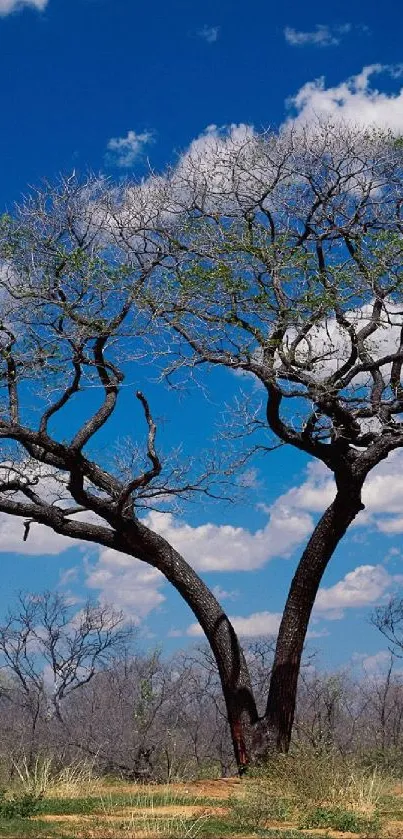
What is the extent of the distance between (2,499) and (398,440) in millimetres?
6484

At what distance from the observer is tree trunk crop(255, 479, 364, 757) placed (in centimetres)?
1524

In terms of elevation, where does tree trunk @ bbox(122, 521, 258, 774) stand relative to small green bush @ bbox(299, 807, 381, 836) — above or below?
above

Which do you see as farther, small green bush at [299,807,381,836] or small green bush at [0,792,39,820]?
small green bush at [0,792,39,820]

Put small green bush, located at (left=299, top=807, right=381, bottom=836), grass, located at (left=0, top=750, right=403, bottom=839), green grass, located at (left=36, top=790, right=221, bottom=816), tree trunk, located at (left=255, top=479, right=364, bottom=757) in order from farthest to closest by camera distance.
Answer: tree trunk, located at (left=255, top=479, right=364, bottom=757)
green grass, located at (left=36, top=790, right=221, bottom=816)
small green bush, located at (left=299, top=807, right=381, bottom=836)
grass, located at (left=0, top=750, right=403, bottom=839)

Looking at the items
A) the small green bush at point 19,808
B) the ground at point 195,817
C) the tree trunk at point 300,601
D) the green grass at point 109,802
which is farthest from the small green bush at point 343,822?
the tree trunk at point 300,601

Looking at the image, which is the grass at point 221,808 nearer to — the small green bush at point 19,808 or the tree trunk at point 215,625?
the small green bush at point 19,808

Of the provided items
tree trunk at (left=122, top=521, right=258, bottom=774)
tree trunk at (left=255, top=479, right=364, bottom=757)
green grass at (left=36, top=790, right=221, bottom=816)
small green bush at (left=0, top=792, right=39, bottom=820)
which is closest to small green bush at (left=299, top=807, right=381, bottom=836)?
green grass at (left=36, top=790, right=221, bottom=816)

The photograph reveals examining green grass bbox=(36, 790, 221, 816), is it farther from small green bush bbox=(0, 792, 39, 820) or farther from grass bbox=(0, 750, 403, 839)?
small green bush bbox=(0, 792, 39, 820)

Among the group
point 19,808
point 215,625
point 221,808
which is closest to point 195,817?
point 221,808


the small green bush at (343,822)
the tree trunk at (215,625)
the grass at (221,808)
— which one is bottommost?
the small green bush at (343,822)

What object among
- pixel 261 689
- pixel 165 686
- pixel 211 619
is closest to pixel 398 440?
pixel 211 619

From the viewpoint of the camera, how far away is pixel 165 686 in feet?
97.9

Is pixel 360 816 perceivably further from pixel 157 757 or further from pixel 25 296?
pixel 157 757

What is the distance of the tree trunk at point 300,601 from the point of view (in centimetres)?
1524
